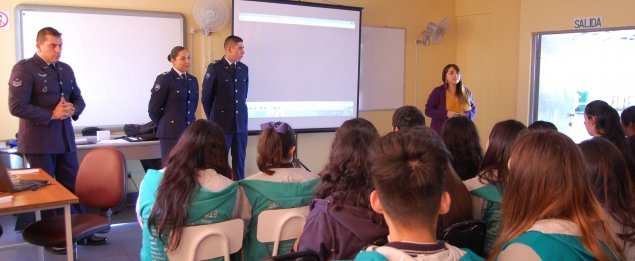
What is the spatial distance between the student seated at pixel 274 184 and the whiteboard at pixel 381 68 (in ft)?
12.9

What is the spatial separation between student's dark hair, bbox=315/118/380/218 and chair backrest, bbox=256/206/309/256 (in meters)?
0.25

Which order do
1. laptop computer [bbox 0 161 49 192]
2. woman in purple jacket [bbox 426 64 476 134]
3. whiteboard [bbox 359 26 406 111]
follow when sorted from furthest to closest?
whiteboard [bbox 359 26 406 111]
woman in purple jacket [bbox 426 64 476 134]
laptop computer [bbox 0 161 49 192]

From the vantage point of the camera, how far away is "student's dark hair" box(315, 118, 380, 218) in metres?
1.70

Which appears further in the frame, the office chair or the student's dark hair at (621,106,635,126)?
the student's dark hair at (621,106,635,126)

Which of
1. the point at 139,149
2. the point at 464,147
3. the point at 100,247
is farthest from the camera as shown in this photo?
the point at 139,149

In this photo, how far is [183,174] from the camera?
6.33ft

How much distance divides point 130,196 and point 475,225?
3.89 m

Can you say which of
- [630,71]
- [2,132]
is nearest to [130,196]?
[2,132]

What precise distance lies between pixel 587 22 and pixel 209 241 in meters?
4.84

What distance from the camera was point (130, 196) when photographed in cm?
474

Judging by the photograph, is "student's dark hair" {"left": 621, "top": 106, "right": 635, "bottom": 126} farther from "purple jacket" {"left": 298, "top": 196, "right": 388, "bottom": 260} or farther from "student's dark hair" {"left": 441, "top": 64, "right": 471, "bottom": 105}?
"purple jacket" {"left": 298, "top": 196, "right": 388, "bottom": 260}

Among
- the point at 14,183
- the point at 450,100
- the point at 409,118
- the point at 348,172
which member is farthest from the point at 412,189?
the point at 450,100

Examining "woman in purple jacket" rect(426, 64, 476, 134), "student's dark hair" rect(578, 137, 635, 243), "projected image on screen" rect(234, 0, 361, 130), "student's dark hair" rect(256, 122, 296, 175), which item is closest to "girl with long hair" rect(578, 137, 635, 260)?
"student's dark hair" rect(578, 137, 635, 243)

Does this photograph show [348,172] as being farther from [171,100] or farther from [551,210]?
[171,100]
